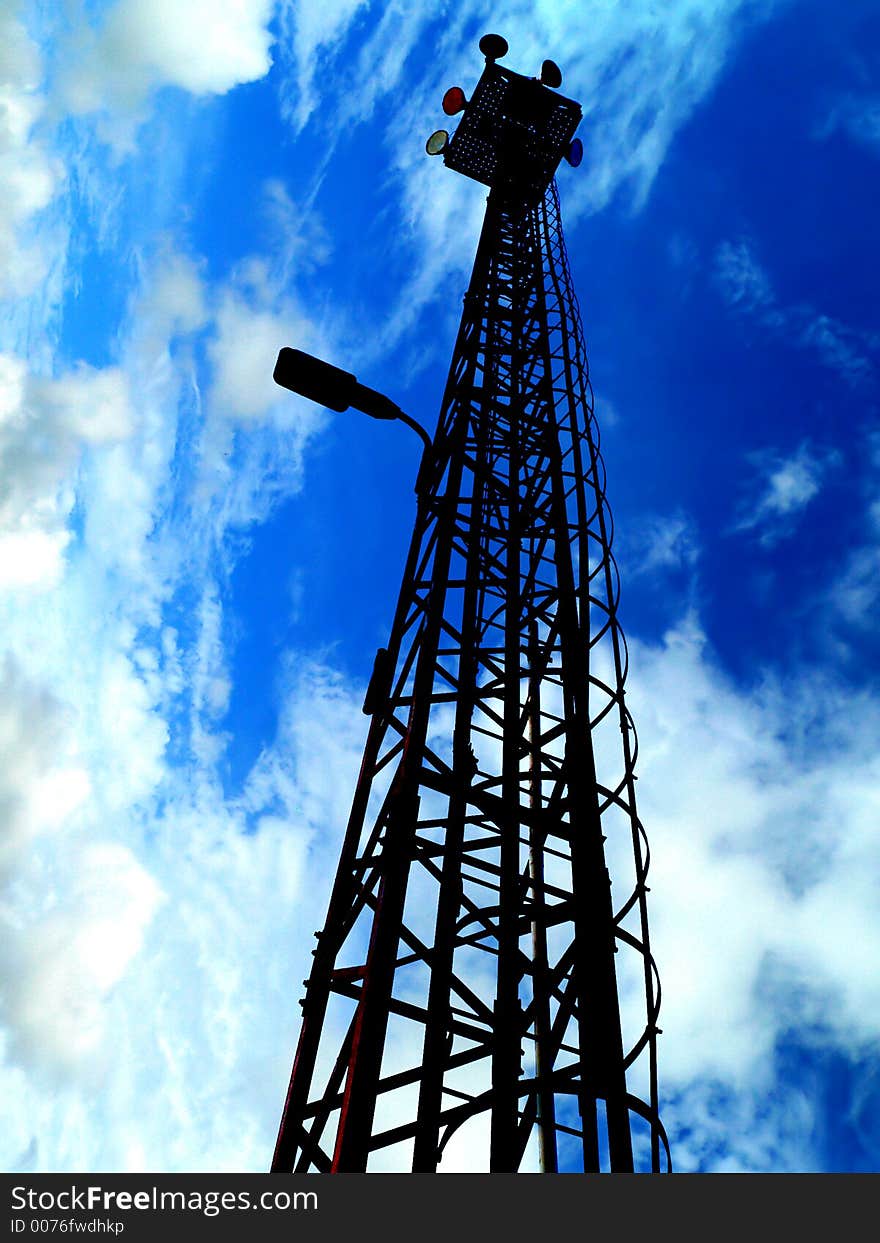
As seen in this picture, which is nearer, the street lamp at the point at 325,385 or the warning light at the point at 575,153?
the street lamp at the point at 325,385

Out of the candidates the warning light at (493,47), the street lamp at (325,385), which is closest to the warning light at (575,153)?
the warning light at (493,47)

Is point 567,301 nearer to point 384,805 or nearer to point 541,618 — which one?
point 541,618

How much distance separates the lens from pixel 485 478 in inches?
368

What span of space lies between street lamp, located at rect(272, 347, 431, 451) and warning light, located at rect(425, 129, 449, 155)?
9.62 meters

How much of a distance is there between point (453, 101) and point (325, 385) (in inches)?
424

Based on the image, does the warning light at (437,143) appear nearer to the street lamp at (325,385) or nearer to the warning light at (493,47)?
the warning light at (493,47)

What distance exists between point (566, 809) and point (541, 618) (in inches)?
95.9

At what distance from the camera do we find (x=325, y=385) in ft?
21.1

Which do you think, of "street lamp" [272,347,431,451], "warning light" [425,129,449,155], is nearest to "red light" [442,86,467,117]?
"warning light" [425,129,449,155]

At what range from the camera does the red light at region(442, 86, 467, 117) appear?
1387 centimetres

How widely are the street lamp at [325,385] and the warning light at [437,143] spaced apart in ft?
31.6

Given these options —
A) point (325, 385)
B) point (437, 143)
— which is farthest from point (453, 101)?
point (325, 385)

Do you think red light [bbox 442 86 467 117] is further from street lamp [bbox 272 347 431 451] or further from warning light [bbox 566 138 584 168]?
street lamp [bbox 272 347 431 451]

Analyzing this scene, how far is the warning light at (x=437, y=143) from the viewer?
541 inches
